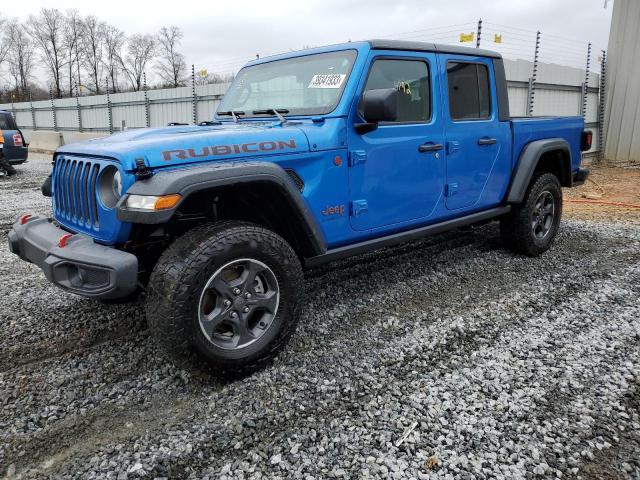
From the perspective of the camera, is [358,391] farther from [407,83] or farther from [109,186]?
[407,83]

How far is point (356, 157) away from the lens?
10.6 ft

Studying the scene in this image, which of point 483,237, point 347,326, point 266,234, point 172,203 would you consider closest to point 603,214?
point 483,237

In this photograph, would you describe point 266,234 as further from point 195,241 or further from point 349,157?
point 349,157

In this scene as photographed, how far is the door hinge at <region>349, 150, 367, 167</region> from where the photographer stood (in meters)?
3.22

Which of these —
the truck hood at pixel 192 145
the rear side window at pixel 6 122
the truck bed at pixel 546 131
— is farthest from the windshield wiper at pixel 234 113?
the rear side window at pixel 6 122

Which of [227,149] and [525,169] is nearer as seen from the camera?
[227,149]

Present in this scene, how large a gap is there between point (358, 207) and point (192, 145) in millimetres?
1201

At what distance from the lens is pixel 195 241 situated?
254cm

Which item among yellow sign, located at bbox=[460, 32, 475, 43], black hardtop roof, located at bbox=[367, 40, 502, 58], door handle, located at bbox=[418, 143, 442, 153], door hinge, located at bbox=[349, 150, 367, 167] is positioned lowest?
door hinge, located at bbox=[349, 150, 367, 167]

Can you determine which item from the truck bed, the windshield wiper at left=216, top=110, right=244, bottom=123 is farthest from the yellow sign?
the windshield wiper at left=216, top=110, right=244, bottom=123

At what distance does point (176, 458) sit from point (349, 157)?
2.01m

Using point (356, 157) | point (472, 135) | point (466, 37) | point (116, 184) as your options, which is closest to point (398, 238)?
point (356, 157)

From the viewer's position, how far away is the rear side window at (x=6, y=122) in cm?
1226

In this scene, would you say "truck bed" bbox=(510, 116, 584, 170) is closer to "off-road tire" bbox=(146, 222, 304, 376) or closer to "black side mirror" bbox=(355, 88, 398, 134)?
"black side mirror" bbox=(355, 88, 398, 134)
